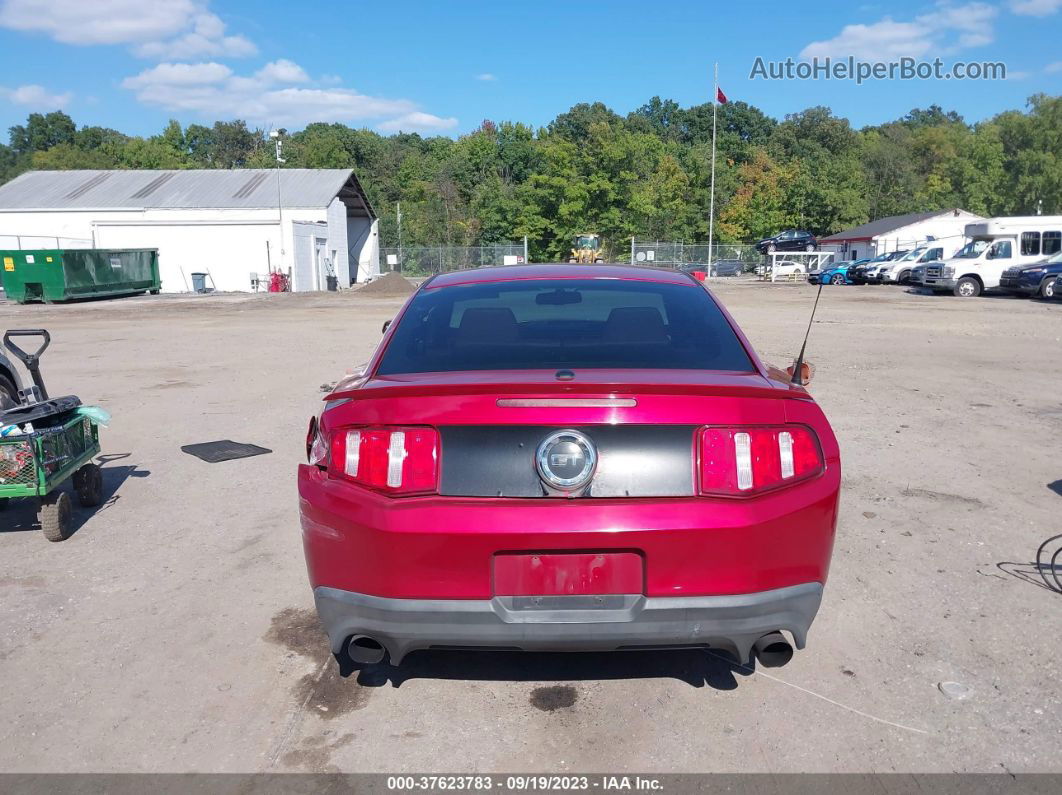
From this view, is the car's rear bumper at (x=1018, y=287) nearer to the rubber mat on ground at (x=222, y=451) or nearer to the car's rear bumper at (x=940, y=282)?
the car's rear bumper at (x=940, y=282)

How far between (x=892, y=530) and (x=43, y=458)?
5.16 m

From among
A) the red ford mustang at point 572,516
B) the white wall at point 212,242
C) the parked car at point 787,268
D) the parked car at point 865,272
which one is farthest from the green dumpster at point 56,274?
the parked car at point 787,268

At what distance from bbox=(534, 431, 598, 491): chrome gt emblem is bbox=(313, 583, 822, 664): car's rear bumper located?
1.26ft

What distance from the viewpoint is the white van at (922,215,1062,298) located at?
A: 106ft

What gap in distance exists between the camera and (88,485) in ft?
18.9

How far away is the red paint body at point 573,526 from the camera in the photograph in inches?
106

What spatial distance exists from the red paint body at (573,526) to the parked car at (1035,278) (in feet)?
103

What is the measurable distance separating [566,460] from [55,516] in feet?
12.6

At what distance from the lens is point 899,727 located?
305 cm

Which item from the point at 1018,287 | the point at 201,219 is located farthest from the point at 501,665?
the point at 201,219

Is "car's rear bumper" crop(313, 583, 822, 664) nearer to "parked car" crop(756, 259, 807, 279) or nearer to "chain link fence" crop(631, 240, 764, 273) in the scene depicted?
"parked car" crop(756, 259, 807, 279)

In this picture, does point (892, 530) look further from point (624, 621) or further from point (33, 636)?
point (33, 636)

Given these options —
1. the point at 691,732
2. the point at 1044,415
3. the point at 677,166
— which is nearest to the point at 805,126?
the point at 677,166

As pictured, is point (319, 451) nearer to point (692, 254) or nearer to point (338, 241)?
point (338, 241)
